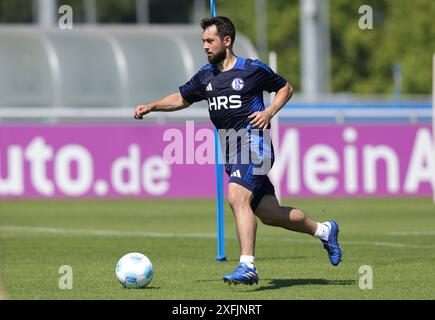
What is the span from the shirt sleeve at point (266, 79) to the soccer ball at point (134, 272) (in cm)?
207

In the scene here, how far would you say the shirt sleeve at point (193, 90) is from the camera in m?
12.6

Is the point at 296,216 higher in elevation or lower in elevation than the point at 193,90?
lower

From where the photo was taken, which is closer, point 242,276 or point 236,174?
point 242,276

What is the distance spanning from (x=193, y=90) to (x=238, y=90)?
2.27ft

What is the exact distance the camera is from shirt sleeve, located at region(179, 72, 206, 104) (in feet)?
41.4

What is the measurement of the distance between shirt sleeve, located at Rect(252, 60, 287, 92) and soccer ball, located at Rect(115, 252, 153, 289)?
207cm

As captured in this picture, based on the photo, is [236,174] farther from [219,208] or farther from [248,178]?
[219,208]

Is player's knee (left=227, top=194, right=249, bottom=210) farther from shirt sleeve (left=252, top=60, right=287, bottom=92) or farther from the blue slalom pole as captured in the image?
the blue slalom pole

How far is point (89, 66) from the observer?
31.8 metres

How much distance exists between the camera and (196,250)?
16281mm
